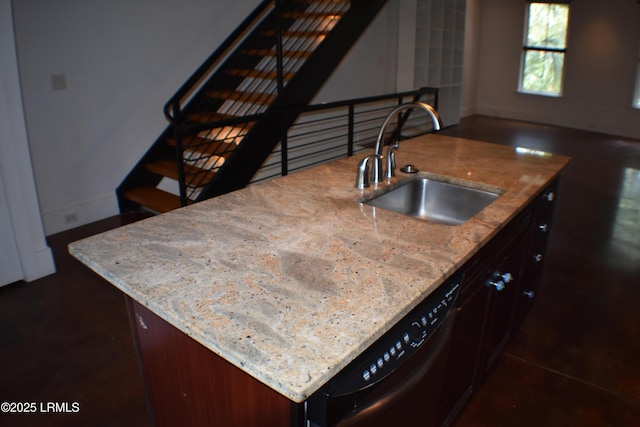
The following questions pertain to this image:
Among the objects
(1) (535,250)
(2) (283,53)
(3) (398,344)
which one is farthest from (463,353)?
(2) (283,53)

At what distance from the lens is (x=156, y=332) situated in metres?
1.32

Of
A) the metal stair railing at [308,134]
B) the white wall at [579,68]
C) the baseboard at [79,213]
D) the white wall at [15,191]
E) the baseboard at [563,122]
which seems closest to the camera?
the white wall at [15,191]

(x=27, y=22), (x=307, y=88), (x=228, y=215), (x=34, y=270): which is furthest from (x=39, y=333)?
(x=307, y=88)

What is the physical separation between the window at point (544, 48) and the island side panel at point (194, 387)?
895cm

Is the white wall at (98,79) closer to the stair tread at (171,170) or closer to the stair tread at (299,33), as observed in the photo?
the stair tread at (171,170)

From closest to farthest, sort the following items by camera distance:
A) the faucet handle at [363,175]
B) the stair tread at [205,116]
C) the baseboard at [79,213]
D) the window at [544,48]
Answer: the faucet handle at [363,175] → the baseboard at [79,213] → the stair tread at [205,116] → the window at [544,48]

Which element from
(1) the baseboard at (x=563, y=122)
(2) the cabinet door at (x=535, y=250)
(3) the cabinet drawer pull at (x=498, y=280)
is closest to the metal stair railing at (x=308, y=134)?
(2) the cabinet door at (x=535, y=250)

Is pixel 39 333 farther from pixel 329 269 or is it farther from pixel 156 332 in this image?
pixel 329 269

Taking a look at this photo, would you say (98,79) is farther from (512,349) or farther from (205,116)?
(512,349)

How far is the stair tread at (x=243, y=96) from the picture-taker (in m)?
4.08

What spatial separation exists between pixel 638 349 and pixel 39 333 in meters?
3.16

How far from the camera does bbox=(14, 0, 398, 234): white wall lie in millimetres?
3586

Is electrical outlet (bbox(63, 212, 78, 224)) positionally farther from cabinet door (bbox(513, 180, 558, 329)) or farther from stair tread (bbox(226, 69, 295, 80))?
cabinet door (bbox(513, 180, 558, 329))

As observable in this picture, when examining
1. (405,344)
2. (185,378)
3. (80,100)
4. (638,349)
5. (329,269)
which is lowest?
(638,349)
